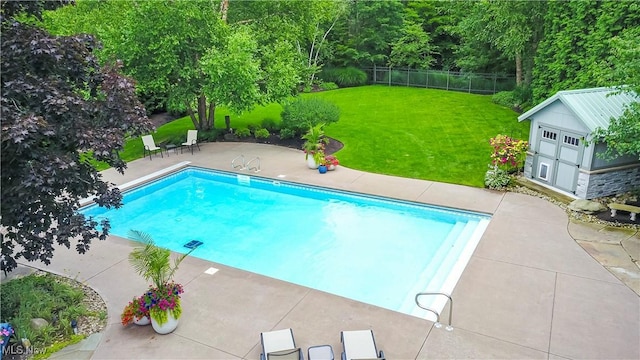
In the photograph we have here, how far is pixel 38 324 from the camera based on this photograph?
741cm

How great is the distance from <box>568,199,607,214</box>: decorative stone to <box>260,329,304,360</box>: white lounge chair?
9159 mm

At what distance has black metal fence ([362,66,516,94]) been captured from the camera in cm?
3262

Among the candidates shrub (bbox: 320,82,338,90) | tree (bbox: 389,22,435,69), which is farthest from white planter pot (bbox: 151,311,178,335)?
tree (bbox: 389,22,435,69)

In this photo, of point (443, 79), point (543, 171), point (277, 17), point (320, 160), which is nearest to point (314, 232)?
point (320, 160)

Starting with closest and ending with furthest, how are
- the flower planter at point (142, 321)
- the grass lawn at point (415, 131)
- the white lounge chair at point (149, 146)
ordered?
the flower planter at point (142, 321) → the grass lawn at point (415, 131) → the white lounge chair at point (149, 146)

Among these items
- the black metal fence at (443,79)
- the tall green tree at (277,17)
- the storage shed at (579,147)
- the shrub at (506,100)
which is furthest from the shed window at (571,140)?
the black metal fence at (443,79)

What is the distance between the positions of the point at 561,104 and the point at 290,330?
34.0 ft

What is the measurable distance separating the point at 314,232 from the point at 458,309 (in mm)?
5414

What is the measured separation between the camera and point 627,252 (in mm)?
10039

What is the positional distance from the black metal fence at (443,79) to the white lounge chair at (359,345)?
29324 mm

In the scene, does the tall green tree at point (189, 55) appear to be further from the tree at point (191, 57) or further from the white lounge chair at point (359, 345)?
the white lounge chair at point (359, 345)

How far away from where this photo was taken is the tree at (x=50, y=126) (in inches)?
250

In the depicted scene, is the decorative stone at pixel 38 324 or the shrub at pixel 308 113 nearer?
the decorative stone at pixel 38 324

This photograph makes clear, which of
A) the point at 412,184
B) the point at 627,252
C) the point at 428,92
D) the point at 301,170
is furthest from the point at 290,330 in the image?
the point at 428,92
